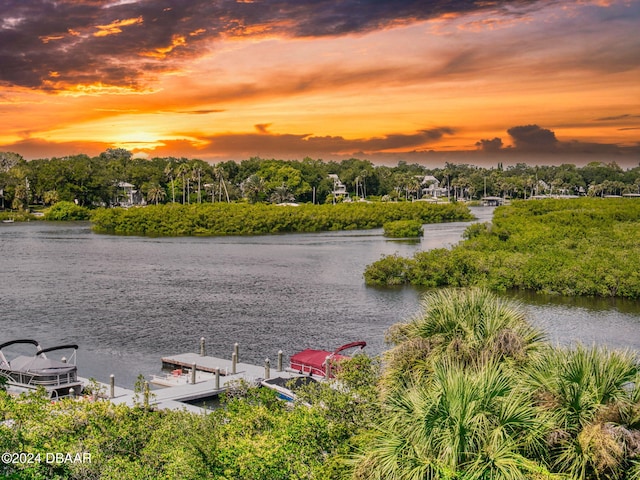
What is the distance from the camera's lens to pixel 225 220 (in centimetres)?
10819

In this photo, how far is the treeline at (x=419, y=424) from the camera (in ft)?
30.6

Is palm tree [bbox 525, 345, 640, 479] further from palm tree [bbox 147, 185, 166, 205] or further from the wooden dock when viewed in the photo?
palm tree [bbox 147, 185, 166, 205]

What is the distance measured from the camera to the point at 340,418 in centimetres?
1401

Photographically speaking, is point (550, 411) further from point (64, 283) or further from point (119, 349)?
point (64, 283)

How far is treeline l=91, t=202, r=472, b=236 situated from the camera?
10669cm

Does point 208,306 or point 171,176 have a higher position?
point 171,176

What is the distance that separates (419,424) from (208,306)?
34767 millimetres

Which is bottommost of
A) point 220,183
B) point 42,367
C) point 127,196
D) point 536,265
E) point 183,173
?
point 42,367

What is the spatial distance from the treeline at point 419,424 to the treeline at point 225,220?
91.8 meters

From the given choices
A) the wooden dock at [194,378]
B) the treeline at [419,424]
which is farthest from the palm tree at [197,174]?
the treeline at [419,424]

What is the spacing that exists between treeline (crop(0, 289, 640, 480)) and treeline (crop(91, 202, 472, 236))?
301 feet

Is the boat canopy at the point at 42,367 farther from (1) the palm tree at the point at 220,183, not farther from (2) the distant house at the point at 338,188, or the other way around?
(2) the distant house at the point at 338,188

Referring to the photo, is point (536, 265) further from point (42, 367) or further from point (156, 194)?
point (156, 194)

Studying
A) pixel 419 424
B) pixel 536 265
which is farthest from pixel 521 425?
pixel 536 265
